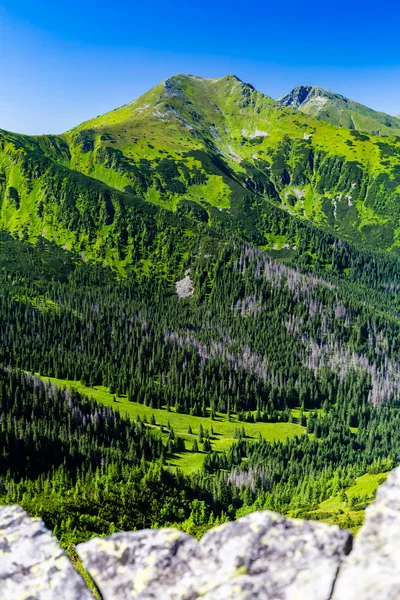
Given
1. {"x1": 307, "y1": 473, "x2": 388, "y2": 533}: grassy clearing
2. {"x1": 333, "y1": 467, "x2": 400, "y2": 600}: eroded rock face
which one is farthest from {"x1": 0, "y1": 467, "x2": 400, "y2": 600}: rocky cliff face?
{"x1": 307, "y1": 473, "x2": 388, "y2": 533}: grassy clearing

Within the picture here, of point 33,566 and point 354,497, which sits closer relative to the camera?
point 33,566

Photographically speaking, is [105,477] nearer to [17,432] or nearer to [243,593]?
[17,432]

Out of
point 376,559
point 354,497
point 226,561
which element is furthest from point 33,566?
point 354,497

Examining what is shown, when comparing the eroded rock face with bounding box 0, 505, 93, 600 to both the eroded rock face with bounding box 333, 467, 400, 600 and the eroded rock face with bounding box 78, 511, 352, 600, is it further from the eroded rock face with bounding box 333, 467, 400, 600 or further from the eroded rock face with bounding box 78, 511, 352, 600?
the eroded rock face with bounding box 333, 467, 400, 600

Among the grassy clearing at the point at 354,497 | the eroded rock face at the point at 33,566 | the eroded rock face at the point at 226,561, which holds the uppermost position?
the eroded rock face at the point at 226,561

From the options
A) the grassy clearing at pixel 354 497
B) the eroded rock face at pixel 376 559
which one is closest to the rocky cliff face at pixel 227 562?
the eroded rock face at pixel 376 559

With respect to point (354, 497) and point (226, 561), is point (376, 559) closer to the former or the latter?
point (226, 561)

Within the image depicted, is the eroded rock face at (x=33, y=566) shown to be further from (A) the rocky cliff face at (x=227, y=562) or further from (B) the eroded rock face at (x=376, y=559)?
(B) the eroded rock face at (x=376, y=559)

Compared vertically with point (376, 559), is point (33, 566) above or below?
below
